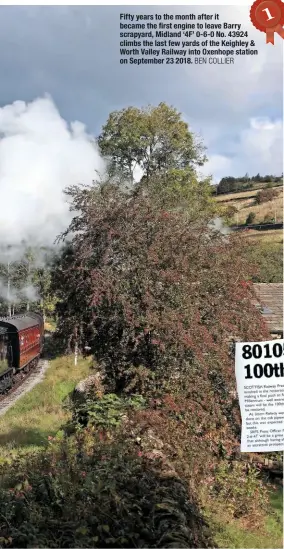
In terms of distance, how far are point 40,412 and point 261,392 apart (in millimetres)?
7525

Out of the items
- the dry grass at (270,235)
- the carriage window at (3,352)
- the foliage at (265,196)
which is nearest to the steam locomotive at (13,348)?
the carriage window at (3,352)

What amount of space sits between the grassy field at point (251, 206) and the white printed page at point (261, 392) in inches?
1061

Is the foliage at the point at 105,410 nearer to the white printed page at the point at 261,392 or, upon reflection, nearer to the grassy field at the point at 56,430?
the grassy field at the point at 56,430

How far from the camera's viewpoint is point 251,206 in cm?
3591

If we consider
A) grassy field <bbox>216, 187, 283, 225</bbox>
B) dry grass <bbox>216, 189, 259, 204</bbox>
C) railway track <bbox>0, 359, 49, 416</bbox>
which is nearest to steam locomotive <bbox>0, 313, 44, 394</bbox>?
railway track <bbox>0, 359, 49, 416</bbox>

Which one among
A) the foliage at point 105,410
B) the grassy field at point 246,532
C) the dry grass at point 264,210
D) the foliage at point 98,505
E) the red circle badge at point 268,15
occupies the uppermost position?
the dry grass at point 264,210

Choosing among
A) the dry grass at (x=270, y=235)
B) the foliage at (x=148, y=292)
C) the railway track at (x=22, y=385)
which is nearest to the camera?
the foliage at (x=148, y=292)

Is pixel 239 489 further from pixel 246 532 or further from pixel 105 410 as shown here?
pixel 105 410

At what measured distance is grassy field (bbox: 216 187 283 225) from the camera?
33.1m

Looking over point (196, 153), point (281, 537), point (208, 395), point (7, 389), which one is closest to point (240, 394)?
point (208, 395)

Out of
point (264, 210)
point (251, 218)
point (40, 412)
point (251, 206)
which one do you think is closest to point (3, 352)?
point (40, 412)

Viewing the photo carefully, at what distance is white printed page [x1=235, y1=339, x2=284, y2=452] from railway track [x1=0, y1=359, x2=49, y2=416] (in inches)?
345

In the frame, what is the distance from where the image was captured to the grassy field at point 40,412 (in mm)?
9258

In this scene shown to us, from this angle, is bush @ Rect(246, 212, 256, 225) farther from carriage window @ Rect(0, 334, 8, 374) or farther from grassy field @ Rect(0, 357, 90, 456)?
carriage window @ Rect(0, 334, 8, 374)
